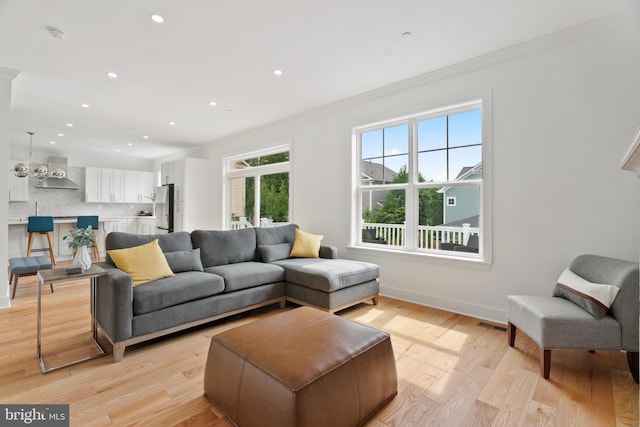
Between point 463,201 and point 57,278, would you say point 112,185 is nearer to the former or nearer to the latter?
point 57,278

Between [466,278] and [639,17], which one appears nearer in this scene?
[639,17]

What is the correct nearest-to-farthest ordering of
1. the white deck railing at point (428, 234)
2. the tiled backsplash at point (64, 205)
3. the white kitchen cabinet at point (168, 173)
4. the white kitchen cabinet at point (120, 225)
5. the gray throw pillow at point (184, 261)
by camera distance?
the gray throw pillow at point (184, 261), the white deck railing at point (428, 234), the tiled backsplash at point (64, 205), the white kitchen cabinet at point (168, 173), the white kitchen cabinet at point (120, 225)

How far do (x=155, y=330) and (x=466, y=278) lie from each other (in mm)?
2986

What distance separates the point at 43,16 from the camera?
238cm

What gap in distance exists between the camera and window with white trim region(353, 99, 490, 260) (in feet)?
10.8

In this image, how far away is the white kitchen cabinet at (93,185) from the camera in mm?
7465

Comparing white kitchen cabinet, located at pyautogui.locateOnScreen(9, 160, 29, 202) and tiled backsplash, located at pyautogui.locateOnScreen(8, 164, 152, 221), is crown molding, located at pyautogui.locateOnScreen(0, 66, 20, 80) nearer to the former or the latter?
white kitchen cabinet, located at pyautogui.locateOnScreen(9, 160, 29, 202)

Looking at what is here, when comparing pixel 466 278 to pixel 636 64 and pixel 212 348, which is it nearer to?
pixel 636 64

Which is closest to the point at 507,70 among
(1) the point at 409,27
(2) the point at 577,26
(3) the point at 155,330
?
(2) the point at 577,26

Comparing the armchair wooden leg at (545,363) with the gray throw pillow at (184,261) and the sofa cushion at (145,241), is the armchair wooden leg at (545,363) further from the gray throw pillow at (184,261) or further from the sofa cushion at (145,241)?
the sofa cushion at (145,241)

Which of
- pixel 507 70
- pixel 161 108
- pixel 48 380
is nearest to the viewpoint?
pixel 48 380

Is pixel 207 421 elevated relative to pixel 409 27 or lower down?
lower down

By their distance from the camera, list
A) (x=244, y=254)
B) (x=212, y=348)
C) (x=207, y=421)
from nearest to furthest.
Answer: (x=207, y=421), (x=212, y=348), (x=244, y=254)


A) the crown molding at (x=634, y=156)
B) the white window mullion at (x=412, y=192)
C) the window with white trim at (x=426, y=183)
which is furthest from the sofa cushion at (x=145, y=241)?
the crown molding at (x=634, y=156)
